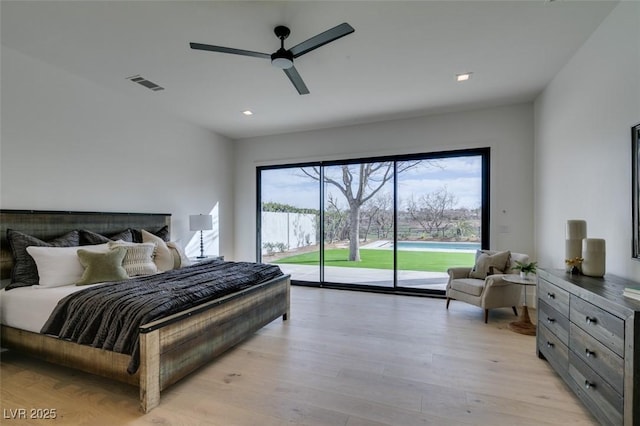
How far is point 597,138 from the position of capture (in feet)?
8.87

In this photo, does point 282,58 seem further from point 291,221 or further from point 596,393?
point 291,221

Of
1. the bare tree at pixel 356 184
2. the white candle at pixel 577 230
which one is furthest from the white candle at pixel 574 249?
the bare tree at pixel 356 184

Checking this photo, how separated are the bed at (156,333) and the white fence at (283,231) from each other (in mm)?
2392

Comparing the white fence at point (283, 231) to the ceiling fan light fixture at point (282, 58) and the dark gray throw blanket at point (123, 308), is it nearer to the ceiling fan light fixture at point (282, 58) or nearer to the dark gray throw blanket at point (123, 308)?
the dark gray throw blanket at point (123, 308)

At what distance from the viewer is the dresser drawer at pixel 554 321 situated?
219 cm

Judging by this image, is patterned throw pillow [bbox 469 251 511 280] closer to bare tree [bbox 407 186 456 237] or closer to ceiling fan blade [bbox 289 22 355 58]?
bare tree [bbox 407 186 456 237]

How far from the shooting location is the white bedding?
7.70 feet

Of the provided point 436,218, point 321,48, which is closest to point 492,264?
point 436,218

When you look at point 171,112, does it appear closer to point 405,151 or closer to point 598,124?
point 405,151

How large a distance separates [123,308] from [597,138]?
14.2 ft

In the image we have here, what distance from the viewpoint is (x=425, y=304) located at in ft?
14.3

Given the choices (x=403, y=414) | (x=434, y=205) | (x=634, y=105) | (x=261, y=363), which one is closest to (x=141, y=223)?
(x=261, y=363)

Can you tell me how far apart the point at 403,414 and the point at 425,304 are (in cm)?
267

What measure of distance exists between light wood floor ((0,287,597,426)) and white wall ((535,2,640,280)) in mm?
1215
